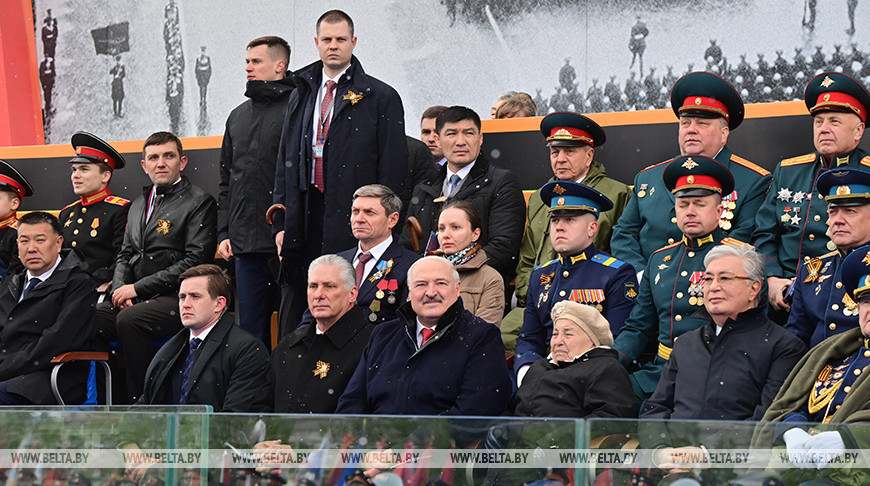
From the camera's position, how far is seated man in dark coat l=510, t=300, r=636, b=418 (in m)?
4.41

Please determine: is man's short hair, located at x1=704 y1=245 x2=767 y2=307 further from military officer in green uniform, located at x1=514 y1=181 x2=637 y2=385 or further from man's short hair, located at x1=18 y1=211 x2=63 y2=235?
man's short hair, located at x1=18 y1=211 x2=63 y2=235

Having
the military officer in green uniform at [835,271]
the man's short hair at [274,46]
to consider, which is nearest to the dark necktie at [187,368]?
the man's short hair at [274,46]

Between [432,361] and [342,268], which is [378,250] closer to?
[342,268]

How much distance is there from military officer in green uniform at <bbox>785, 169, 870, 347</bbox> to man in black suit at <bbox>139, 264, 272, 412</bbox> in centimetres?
227

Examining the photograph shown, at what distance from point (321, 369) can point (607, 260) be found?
4.44 feet

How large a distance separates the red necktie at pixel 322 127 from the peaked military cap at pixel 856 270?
2.82 meters

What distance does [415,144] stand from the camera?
6969mm

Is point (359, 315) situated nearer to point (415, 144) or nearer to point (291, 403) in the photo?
point (291, 403)

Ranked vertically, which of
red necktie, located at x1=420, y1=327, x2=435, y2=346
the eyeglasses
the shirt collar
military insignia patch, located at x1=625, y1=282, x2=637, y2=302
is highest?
the shirt collar

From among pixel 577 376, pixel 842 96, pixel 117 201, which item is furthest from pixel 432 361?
pixel 117 201

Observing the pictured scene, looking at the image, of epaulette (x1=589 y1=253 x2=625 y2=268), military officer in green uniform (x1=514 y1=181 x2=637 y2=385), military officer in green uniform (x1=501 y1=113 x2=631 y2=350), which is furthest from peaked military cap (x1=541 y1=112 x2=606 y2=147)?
epaulette (x1=589 y1=253 x2=625 y2=268)

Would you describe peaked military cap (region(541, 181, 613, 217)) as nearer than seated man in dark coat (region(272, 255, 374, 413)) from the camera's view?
No

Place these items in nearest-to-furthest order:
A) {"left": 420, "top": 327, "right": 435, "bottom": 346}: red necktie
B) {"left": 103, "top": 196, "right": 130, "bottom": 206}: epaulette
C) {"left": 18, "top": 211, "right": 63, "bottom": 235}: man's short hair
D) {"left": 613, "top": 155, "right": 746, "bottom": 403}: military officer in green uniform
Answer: {"left": 420, "top": 327, "right": 435, "bottom": 346}: red necktie → {"left": 613, "top": 155, "right": 746, "bottom": 403}: military officer in green uniform → {"left": 18, "top": 211, "right": 63, "bottom": 235}: man's short hair → {"left": 103, "top": 196, "right": 130, "bottom": 206}: epaulette

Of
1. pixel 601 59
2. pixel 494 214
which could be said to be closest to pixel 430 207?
pixel 494 214
